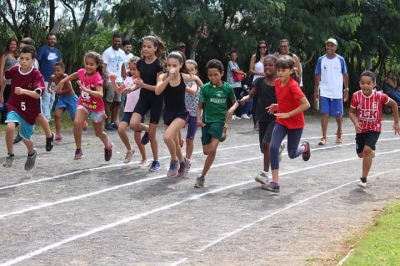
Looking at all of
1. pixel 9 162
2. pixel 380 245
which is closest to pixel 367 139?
pixel 380 245

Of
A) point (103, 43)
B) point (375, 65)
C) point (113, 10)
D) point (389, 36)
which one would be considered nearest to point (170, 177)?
point (113, 10)

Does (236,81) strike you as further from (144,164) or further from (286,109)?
(286,109)

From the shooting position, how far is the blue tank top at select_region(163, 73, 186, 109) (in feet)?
37.9

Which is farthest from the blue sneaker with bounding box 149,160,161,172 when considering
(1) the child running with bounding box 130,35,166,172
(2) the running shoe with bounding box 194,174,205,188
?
(2) the running shoe with bounding box 194,174,205,188

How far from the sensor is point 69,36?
20.6 metres

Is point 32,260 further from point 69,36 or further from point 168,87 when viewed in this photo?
point 69,36

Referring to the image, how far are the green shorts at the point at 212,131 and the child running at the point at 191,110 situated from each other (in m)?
0.78

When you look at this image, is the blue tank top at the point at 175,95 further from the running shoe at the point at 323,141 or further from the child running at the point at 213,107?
the running shoe at the point at 323,141

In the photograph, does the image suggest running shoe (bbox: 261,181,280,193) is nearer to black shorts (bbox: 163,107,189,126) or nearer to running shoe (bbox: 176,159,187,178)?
running shoe (bbox: 176,159,187,178)

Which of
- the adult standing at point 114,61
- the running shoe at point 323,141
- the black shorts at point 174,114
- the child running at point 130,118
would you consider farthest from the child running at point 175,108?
the adult standing at point 114,61

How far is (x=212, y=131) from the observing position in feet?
36.6

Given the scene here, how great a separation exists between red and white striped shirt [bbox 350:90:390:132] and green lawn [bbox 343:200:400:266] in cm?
222

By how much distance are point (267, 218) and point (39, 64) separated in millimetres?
10160

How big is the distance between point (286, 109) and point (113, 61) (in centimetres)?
827
